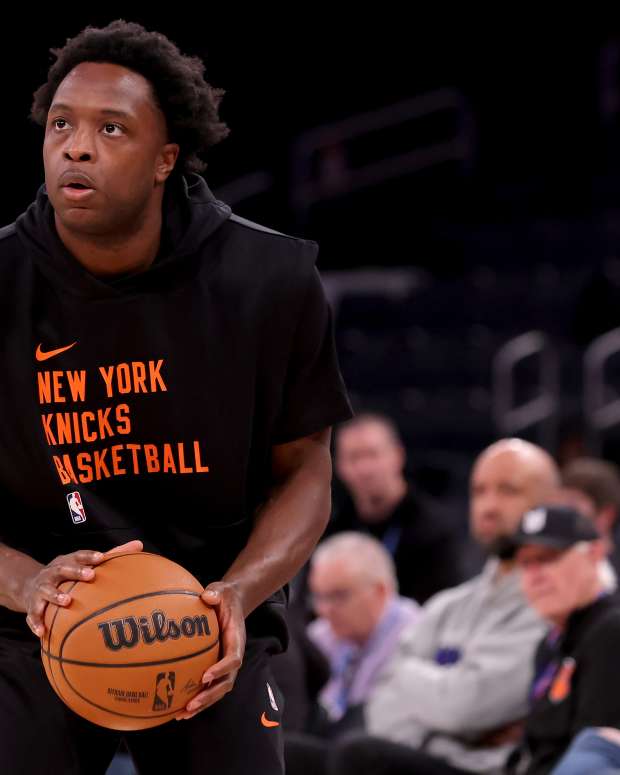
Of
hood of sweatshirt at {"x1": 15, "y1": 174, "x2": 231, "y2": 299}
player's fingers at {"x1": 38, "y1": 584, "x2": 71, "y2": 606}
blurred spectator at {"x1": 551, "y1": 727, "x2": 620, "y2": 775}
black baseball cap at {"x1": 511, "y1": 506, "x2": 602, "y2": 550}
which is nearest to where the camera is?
player's fingers at {"x1": 38, "y1": 584, "x2": 71, "y2": 606}

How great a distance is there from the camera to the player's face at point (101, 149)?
8.00 feet

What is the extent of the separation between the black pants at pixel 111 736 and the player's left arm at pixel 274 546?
0.30 ft

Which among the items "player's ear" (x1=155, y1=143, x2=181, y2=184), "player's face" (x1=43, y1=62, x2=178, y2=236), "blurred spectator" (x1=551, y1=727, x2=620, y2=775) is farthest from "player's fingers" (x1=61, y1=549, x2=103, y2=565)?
"blurred spectator" (x1=551, y1=727, x2=620, y2=775)

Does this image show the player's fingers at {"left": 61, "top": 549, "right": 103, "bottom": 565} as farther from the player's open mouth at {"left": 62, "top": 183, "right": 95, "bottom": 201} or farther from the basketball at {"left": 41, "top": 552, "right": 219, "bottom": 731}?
the player's open mouth at {"left": 62, "top": 183, "right": 95, "bottom": 201}

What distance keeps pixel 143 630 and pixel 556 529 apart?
2520mm

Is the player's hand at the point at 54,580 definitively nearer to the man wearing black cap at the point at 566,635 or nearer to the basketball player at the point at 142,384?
the basketball player at the point at 142,384

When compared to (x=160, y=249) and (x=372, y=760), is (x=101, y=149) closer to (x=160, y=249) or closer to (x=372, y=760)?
(x=160, y=249)

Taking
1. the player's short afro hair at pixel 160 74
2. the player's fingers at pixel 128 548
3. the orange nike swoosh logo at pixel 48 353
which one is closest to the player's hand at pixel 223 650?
the player's fingers at pixel 128 548

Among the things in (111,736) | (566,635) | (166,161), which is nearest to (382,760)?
(566,635)

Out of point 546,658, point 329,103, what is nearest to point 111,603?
point 546,658

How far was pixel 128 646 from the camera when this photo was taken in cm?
230

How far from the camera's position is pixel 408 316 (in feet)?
37.8

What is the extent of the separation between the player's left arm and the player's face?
21.1 inches

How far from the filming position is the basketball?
229 centimetres
